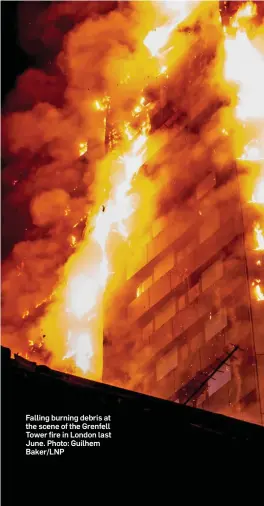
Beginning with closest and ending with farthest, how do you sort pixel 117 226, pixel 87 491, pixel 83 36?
pixel 87 491 → pixel 117 226 → pixel 83 36

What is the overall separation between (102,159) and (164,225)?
18.8 feet

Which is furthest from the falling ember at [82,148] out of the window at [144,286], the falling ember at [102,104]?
the window at [144,286]

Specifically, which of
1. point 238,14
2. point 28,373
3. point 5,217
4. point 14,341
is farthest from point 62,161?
point 28,373

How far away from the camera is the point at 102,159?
949 inches

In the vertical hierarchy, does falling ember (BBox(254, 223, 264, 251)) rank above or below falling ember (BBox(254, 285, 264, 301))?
above

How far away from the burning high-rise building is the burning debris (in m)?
0.06

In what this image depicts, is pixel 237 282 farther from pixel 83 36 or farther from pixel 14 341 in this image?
pixel 83 36

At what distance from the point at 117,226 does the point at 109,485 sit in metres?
14.5

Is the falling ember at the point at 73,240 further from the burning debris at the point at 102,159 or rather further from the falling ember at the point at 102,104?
the falling ember at the point at 102,104

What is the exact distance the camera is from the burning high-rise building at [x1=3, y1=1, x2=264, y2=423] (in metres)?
16.9

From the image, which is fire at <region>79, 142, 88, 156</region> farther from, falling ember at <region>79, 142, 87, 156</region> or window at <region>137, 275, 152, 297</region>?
window at <region>137, 275, 152, 297</region>

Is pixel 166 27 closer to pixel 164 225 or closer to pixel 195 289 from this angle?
pixel 164 225

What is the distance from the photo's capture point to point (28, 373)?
26.2 ft

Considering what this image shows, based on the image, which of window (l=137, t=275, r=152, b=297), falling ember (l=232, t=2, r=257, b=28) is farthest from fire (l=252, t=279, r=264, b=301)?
falling ember (l=232, t=2, r=257, b=28)
